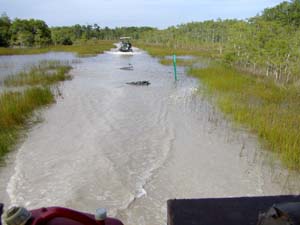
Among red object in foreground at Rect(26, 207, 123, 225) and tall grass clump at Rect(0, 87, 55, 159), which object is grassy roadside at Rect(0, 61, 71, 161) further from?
red object in foreground at Rect(26, 207, 123, 225)

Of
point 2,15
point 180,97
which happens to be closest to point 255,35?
point 180,97

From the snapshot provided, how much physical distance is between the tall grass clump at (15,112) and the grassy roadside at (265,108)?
4.92 m

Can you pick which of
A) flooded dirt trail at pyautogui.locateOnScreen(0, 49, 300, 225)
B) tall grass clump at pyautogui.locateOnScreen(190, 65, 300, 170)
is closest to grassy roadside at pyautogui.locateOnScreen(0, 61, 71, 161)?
flooded dirt trail at pyautogui.locateOnScreen(0, 49, 300, 225)

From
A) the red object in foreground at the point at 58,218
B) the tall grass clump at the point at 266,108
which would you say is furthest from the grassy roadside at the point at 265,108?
the red object in foreground at the point at 58,218

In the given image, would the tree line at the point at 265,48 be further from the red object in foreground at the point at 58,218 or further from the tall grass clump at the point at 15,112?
the red object in foreground at the point at 58,218

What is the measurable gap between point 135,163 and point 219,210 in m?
3.61

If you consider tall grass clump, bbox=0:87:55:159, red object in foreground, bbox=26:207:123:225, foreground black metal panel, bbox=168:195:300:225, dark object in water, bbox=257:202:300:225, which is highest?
dark object in water, bbox=257:202:300:225

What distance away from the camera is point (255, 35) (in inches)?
582

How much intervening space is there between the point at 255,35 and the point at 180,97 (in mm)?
6878

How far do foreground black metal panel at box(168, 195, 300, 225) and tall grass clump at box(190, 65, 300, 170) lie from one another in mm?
3692

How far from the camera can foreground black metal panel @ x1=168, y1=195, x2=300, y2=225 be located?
52.6 inches

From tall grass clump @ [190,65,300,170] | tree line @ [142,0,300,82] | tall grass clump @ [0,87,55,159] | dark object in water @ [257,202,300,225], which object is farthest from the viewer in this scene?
tree line @ [142,0,300,82]

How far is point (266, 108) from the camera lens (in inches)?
302

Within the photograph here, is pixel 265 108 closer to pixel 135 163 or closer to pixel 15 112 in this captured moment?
pixel 135 163
